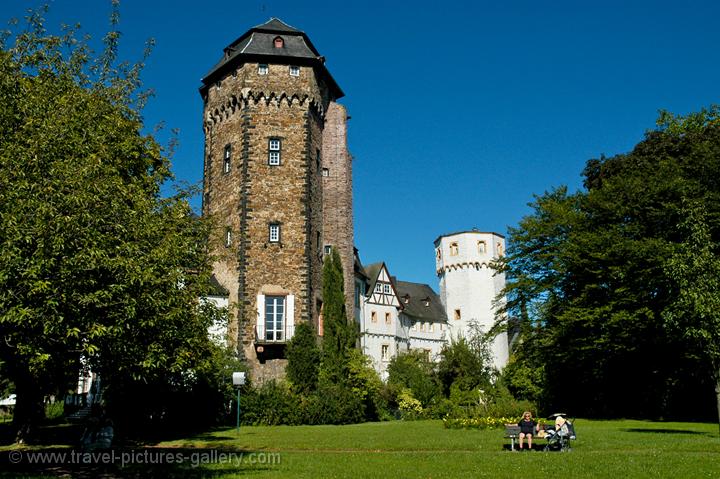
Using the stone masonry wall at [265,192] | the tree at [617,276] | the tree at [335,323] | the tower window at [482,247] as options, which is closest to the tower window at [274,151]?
the stone masonry wall at [265,192]

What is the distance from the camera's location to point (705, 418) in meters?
32.3

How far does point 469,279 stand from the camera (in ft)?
232

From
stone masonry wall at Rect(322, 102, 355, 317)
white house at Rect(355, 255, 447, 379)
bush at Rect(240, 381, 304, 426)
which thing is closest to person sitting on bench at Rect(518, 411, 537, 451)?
bush at Rect(240, 381, 304, 426)

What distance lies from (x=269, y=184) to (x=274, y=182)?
11.9 inches

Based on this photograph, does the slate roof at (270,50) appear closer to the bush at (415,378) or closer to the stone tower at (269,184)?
the stone tower at (269,184)

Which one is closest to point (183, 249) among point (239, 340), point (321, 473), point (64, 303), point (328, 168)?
point (64, 303)

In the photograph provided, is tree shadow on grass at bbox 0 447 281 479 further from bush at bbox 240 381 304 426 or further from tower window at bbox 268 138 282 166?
tower window at bbox 268 138 282 166

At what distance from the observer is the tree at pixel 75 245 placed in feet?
38.2

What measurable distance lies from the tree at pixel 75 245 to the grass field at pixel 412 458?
259cm

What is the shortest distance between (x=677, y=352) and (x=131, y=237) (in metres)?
27.8

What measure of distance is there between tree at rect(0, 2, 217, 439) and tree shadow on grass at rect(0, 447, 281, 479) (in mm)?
2161

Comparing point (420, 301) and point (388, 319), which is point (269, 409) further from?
point (420, 301)

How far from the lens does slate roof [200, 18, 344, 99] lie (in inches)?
1534

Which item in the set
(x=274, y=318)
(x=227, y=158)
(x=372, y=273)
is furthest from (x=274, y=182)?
(x=372, y=273)
